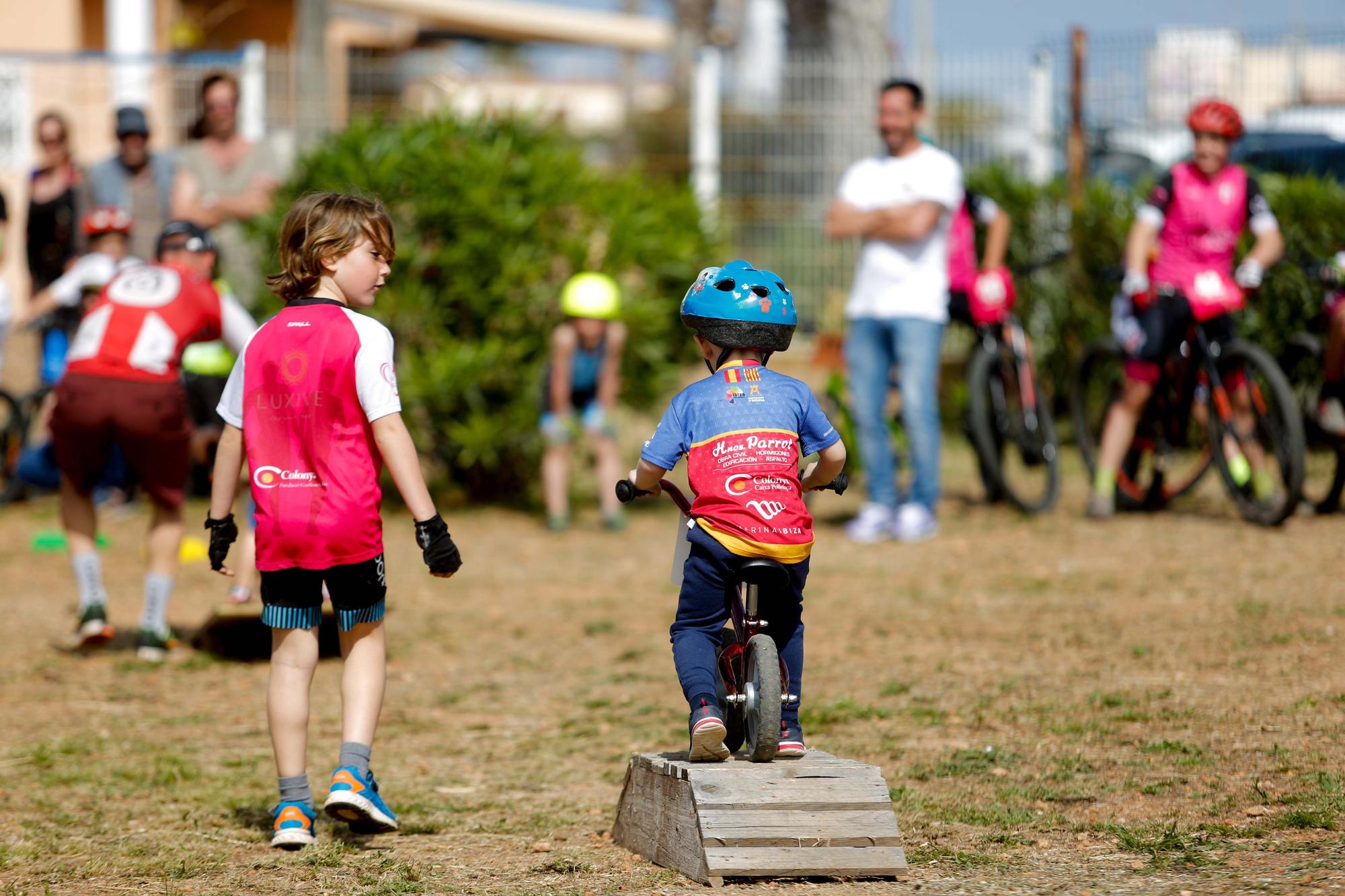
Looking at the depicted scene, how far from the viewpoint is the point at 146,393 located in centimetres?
654

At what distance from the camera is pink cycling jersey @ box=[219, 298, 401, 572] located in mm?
4328

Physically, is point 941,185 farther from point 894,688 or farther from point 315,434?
point 315,434

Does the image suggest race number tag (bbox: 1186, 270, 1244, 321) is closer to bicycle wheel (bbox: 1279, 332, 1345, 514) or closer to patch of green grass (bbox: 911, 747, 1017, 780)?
bicycle wheel (bbox: 1279, 332, 1345, 514)

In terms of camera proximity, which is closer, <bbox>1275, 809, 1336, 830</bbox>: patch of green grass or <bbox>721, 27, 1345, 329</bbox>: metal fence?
<bbox>1275, 809, 1336, 830</bbox>: patch of green grass

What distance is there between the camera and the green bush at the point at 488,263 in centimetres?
1025

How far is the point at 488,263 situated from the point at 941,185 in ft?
9.76

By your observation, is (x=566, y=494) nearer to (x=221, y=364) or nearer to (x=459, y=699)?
(x=221, y=364)

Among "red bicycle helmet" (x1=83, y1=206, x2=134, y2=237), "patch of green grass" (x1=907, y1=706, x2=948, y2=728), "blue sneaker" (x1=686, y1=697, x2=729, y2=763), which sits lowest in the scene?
"patch of green grass" (x1=907, y1=706, x2=948, y2=728)

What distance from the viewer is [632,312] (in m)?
10.4

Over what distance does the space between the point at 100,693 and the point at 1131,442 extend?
5785mm

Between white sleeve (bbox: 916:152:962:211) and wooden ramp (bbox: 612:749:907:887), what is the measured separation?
5.32 m

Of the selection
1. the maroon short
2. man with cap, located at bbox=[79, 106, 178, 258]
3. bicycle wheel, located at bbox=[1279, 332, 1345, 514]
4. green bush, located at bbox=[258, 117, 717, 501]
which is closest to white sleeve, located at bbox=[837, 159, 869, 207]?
green bush, located at bbox=[258, 117, 717, 501]

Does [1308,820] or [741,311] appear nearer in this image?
[1308,820]

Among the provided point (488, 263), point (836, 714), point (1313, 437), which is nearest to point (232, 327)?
point (836, 714)
